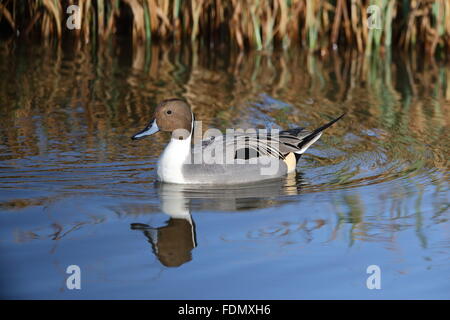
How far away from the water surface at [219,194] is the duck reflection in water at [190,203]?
13mm

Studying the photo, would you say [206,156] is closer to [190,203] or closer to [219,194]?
[219,194]

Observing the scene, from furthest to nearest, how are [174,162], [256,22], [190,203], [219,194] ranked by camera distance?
[256,22] < [174,162] < [219,194] < [190,203]

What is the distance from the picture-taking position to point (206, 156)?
593 cm

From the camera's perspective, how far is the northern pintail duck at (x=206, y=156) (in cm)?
585

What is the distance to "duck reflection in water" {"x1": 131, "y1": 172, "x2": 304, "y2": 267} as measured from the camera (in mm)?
4664

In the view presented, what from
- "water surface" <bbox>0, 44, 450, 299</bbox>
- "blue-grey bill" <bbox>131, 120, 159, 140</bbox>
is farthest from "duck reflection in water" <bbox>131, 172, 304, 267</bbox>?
"blue-grey bill" <bbox>131, 120, 159, 140</bbox>

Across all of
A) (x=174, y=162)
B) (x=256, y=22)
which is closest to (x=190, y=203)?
(x=174, y=162)

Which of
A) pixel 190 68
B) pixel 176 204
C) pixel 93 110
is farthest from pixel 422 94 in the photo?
pixel 176 204

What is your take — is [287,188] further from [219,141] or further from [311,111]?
[311,111]

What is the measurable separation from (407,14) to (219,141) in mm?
5043

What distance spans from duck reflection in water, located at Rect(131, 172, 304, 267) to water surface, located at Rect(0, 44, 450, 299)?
13mm

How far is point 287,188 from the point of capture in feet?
19.4

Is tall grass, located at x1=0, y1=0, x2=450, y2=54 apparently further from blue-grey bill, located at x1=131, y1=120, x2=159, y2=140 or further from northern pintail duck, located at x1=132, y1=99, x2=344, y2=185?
blue-grey bill, located at x1=131, y1=120, x2=159, y2=140

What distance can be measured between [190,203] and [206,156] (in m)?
0.56
